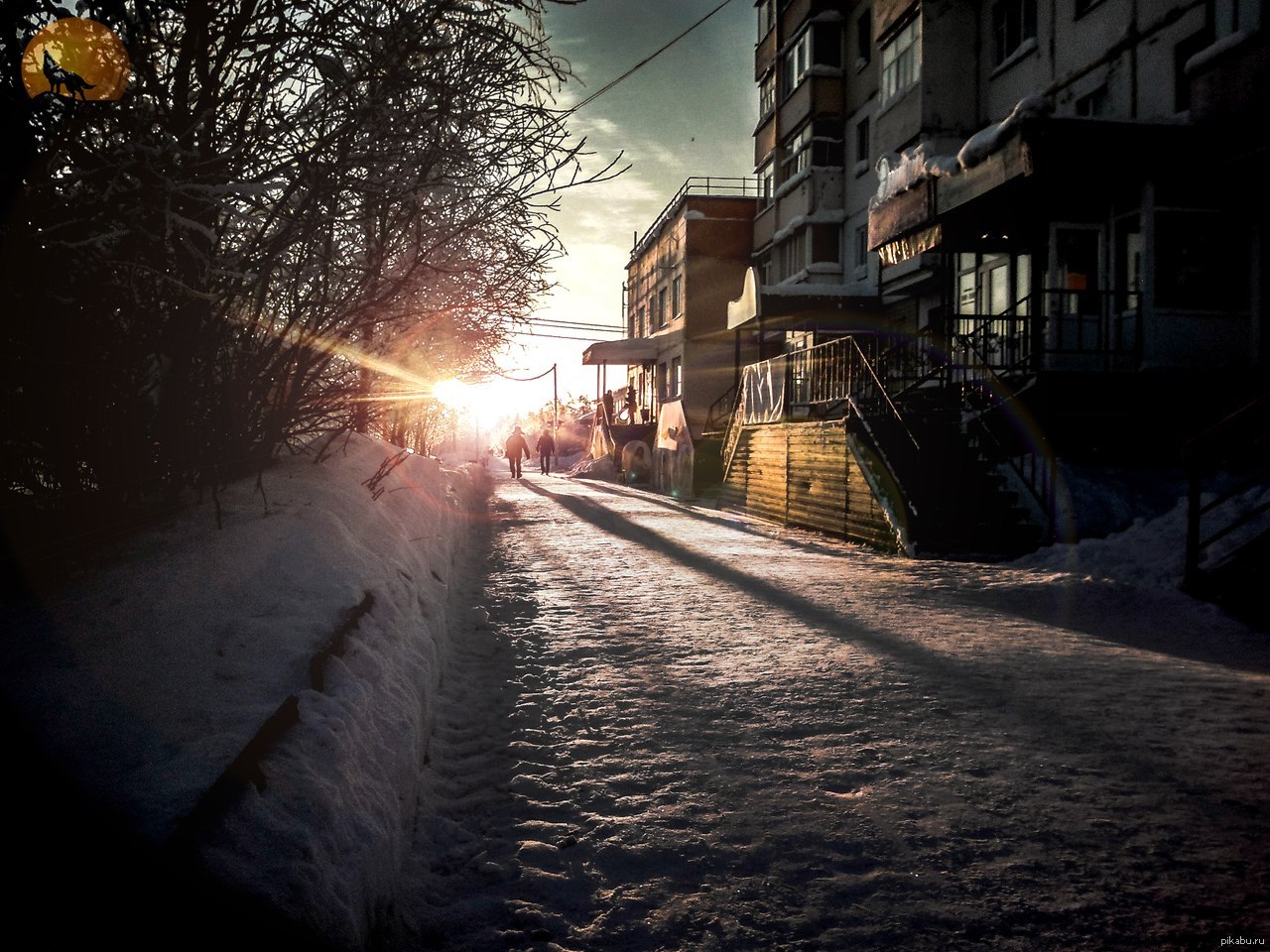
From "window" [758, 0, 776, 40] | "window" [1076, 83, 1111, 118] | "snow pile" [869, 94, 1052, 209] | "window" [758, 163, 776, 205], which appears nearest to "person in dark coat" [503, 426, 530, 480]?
"window" [758, 163, 776, 205]

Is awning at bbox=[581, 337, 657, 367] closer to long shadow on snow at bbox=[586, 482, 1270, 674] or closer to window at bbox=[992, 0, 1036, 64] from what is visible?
window at bbox=[992, 0, 1036, 64]

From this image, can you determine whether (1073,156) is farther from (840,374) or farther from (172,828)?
(172,828)

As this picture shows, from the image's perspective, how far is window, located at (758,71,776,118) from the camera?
29.0m

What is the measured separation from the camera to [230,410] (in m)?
4.62

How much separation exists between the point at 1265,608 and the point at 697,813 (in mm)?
5792

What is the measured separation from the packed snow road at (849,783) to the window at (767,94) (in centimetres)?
2728

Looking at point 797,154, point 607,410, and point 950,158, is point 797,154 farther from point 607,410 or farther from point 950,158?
point 950,158

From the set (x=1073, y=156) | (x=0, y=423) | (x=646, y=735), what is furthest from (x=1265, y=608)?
(x=0, y=423)

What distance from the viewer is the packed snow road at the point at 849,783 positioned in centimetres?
239

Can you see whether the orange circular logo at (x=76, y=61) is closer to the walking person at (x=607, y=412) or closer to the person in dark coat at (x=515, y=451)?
the walking person at (x=607, y=412)

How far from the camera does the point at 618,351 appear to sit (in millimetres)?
32219

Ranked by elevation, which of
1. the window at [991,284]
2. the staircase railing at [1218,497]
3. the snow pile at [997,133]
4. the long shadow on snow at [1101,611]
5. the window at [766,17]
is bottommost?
the long shadow on snow at [1101,611]

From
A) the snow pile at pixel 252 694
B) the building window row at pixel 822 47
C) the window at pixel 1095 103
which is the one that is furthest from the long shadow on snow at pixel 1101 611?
the building window row at pixel 822 47

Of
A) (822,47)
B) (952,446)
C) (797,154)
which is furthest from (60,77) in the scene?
(822,47)
